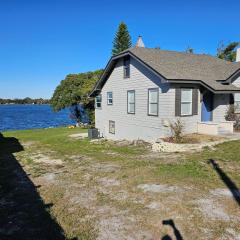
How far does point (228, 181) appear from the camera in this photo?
8.03 m

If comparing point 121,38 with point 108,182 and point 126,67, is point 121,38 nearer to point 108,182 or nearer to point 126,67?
point 126,67

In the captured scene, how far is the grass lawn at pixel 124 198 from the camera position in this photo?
524 cm

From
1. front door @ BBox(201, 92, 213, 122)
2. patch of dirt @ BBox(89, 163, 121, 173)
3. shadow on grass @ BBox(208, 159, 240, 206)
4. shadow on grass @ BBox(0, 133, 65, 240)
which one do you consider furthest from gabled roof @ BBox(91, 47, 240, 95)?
shadow on grass @ BBox(0, 133, 65, 240)

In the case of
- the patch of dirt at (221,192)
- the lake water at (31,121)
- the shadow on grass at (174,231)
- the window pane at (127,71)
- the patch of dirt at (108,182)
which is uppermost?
the window pane at (127,71)

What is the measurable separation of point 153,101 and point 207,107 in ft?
11.9

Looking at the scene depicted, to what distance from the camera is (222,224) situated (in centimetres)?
536

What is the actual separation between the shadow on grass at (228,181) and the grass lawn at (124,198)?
28mm

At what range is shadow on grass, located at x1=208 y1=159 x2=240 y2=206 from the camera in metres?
6.91

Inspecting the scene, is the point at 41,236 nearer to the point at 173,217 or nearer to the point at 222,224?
the point at 173,217

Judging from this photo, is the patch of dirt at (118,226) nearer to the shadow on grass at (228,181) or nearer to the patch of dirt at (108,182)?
the patch of dirt at (108,182)

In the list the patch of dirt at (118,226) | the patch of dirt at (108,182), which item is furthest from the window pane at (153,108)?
the patch of dirt at (118,226)

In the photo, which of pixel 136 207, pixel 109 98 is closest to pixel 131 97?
pixel 109 98

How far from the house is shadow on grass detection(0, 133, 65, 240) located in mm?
9166

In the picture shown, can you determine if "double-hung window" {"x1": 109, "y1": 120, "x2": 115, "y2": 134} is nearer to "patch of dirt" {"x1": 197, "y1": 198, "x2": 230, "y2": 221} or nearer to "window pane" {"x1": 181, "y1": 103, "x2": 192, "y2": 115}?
"window pane" {"x1": 181, "y1": 103, "x2": 192, "y2": 115}
